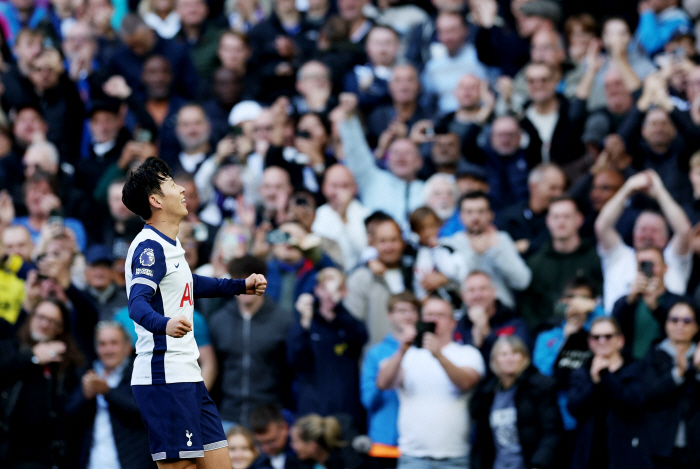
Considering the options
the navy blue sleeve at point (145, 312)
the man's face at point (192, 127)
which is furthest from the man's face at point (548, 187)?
the navy blue sleeve at point (145, 312)

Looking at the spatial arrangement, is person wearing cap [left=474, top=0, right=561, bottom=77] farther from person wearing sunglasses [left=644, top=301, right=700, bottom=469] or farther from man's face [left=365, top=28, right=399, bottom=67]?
person wearing sunglasses [left=644, top=301, right=700, bottom=469]

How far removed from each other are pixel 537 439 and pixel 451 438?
2.22 ft

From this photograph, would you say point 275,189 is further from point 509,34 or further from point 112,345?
point 509,34

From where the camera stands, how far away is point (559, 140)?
38.0ft

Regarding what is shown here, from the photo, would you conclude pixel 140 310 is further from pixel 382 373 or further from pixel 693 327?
pixel 693 327

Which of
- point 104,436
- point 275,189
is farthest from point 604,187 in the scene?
point 104,436

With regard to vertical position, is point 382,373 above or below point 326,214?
below

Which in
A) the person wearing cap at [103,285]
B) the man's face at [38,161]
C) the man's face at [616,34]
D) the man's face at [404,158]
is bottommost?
the person wearing cap at [103,285]

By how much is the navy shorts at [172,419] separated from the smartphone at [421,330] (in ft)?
10.4

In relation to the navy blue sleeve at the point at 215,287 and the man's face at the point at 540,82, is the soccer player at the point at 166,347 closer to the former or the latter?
the navy blue sleeve at the point at 215,287

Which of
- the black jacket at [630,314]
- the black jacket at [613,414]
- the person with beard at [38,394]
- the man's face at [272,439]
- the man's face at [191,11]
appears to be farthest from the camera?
the man's face at [191,11]

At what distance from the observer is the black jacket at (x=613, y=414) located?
8.41 metres

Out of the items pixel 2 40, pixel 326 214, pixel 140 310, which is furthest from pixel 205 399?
pixel 2 40

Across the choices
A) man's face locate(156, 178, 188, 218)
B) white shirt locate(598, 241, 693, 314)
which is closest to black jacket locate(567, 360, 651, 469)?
white shirt locate(598, 241, 693, 314)
